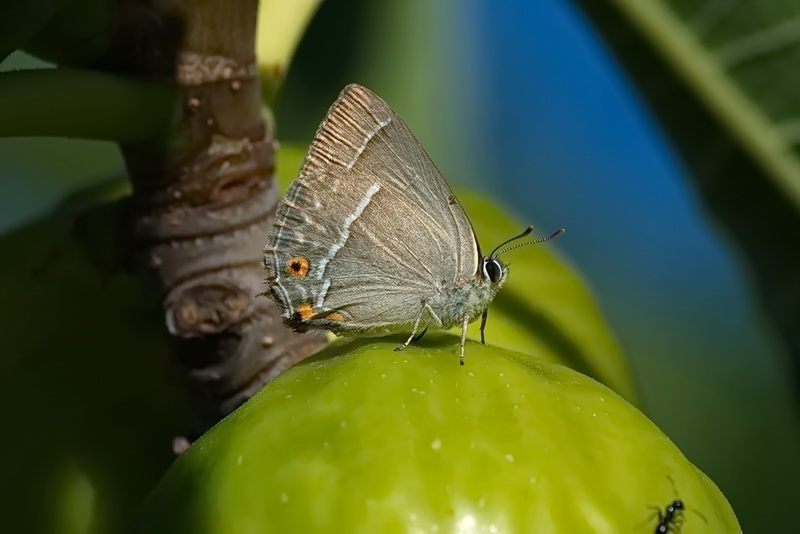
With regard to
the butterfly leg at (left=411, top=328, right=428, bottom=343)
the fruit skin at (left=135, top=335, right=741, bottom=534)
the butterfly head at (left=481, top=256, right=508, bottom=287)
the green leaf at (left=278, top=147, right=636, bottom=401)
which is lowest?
the green leaf at (left=278, top=147, right=636, bottom=401)

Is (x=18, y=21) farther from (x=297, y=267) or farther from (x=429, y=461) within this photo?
(x=429, y=461)

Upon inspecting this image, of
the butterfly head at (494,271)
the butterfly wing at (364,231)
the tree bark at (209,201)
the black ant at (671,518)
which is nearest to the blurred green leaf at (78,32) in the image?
the tree bark at (209,201)

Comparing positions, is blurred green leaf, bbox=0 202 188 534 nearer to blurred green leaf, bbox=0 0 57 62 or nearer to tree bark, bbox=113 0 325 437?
tree bark, bbox=113 0 325 437

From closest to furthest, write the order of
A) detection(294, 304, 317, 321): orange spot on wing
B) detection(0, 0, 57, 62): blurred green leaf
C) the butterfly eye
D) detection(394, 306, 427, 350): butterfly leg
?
detection(0, 0, 57, 62): blurred green leaf → detection(394, 306, 427, 350): butterfly leg → detection(294, 304, 317, 321): orange spot on wing → the butterfly eye

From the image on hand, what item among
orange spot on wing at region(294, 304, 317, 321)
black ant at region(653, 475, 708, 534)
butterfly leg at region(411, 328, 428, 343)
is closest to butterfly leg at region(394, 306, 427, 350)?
butterfly leg at region(411, 328, 428, 343)

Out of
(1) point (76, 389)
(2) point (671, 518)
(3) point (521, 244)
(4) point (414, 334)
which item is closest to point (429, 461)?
(2) point (671, 518)

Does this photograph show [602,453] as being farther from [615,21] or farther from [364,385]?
[615,21]

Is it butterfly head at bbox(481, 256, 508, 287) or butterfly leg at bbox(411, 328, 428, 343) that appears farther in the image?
butterfly head at bbox(481, 256, 508, 287)

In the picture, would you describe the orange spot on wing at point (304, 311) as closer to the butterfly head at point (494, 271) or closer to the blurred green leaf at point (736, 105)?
the butterfly head at point (494, 271)
